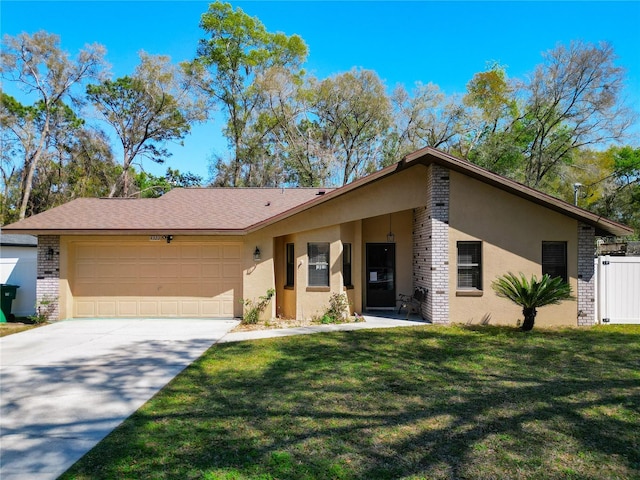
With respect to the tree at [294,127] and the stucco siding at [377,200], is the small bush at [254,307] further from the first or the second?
the tree at [294,127]

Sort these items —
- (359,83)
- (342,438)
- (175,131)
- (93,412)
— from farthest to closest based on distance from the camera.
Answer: (175,131)
(359,83)
(93,412)
(342,438)

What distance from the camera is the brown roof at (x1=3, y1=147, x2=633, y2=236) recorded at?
938cm

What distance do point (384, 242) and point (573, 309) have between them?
5.35m

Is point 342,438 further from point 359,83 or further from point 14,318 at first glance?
point 359,83

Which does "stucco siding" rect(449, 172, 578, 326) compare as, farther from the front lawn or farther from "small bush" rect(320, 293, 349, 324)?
the front lawn

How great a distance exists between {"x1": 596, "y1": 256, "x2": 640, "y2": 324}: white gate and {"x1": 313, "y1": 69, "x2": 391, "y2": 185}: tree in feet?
63.9

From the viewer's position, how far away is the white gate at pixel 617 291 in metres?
9.89

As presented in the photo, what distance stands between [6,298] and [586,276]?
1597 cm

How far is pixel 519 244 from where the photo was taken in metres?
9.86

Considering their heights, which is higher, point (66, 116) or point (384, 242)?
point (66, 116)

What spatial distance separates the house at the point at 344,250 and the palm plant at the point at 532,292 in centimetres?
69

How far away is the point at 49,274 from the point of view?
10742 millimetres

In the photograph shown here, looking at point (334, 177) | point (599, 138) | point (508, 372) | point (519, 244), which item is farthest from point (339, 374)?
point (599, 138)

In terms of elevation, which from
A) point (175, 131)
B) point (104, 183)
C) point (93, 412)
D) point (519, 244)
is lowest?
point (93, 412)
